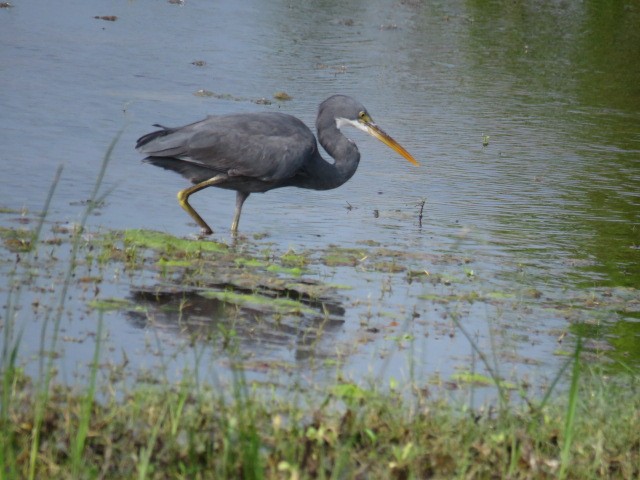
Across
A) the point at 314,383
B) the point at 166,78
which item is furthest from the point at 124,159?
the point at 314,383

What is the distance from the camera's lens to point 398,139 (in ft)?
42.0

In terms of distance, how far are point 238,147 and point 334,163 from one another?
915mm

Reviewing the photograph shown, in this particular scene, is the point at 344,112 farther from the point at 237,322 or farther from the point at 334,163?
the point at 237,322

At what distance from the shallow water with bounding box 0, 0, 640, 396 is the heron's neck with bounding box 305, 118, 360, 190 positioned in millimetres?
331

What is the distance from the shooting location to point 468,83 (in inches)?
648

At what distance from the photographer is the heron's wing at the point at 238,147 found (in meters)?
8.91

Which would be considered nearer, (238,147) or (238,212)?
(238,147)

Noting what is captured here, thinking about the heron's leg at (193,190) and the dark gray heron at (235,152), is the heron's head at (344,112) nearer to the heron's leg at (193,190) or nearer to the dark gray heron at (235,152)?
the dark gray heron at (235,152)

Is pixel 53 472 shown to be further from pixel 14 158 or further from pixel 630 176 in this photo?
pixel 630 176

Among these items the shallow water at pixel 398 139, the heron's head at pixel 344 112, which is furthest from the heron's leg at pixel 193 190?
the heron's head at pixel 344 112

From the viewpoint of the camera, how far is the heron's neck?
9398mm

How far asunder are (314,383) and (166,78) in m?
9.47

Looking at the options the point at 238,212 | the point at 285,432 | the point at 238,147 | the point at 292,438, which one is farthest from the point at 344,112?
the point at 292,438

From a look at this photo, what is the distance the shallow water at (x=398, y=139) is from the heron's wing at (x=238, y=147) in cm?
45
